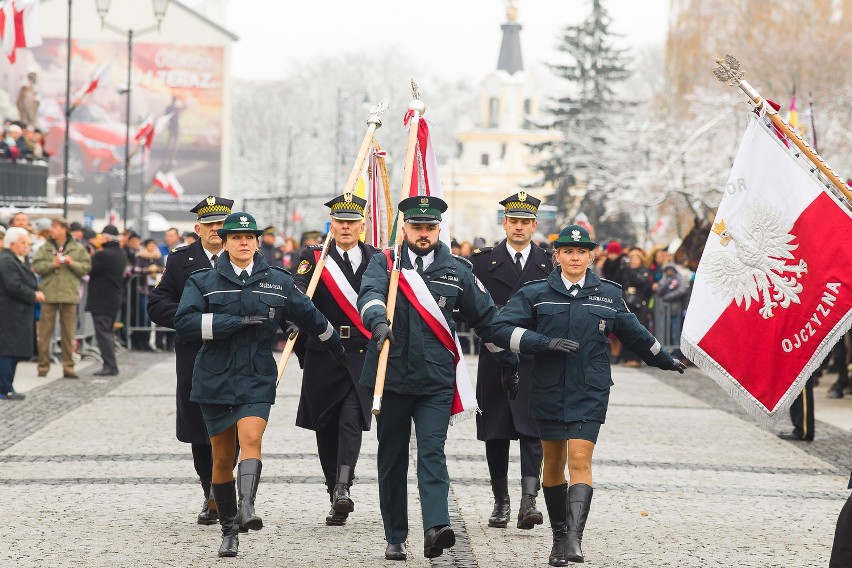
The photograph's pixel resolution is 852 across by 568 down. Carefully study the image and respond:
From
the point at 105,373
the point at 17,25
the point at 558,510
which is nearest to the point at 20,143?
the point at 17,25

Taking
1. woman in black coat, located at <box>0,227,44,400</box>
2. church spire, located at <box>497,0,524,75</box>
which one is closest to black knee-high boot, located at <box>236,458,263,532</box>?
woman in black coat, located at <box>0,227,44,400</box>

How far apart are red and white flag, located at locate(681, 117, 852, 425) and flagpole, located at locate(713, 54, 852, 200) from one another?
0.55 ft

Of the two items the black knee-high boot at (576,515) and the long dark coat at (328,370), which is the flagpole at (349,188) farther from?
the black knee-high boot at (576,515)

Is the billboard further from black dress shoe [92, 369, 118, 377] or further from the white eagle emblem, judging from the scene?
the white eagle emblem

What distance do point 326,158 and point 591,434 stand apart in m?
93.4

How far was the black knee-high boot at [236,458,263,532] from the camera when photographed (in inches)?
338

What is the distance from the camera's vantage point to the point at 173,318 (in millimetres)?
9445

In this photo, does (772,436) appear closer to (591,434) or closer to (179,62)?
(591,434)

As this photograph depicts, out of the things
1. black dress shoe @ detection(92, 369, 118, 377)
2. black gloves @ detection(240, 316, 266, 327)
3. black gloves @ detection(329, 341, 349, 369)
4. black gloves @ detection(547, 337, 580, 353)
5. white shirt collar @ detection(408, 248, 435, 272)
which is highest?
white shirt collar @ detection(408, 248, 435, 272)

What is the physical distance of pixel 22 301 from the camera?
17.5 metres

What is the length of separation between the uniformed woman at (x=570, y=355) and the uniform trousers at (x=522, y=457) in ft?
3.82

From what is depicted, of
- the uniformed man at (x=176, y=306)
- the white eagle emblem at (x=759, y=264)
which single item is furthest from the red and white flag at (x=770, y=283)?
the uniformed man at (x=176, y=306)

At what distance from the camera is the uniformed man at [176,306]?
31.8 feet

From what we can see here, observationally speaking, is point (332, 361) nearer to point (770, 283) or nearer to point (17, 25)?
point (770, 283)
